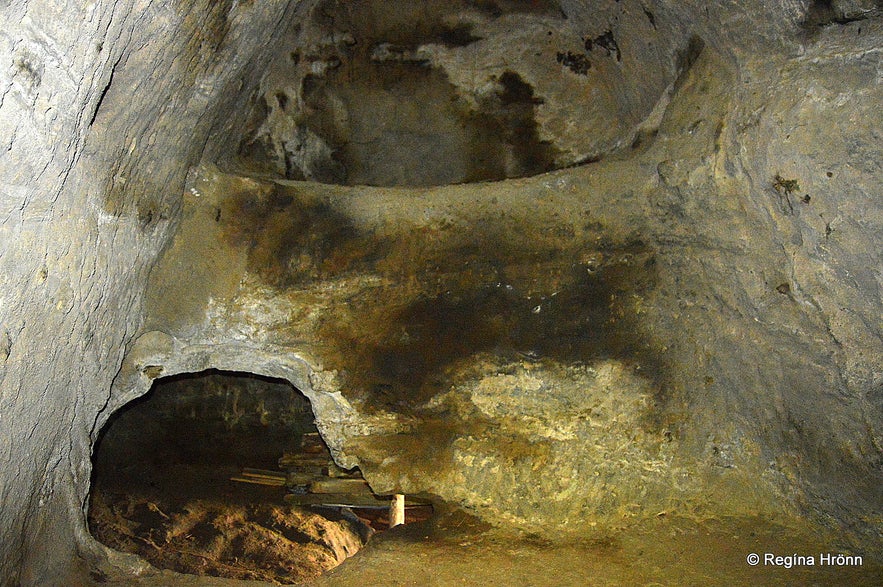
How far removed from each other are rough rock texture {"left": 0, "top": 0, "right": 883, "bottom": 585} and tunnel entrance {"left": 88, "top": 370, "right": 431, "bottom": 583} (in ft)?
5.63

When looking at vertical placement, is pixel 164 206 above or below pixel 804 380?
above

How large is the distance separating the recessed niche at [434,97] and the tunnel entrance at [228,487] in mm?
2195

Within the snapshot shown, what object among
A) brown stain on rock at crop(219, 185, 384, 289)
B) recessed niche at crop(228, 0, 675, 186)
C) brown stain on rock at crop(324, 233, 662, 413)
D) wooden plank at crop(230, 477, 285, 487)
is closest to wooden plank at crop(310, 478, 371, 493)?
wooden plank at crop(230, 477, 285, 487)

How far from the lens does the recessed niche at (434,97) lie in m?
4.19

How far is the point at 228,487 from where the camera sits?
18.9 feet

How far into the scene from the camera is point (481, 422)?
3.56m

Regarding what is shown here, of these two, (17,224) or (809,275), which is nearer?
(17,224)

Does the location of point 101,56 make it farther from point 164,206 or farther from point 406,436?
point 406,436

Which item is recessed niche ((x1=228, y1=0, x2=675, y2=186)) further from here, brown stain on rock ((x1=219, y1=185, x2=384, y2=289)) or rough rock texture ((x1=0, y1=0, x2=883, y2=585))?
brown stain on rock ((x1=219, y1=185, x2=384, y2=289))

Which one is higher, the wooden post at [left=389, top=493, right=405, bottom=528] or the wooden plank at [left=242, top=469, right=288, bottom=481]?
the wooden post at [left=389, top=493, right=405, bottom=528]

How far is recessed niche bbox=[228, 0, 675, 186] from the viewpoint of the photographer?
13.8 ft

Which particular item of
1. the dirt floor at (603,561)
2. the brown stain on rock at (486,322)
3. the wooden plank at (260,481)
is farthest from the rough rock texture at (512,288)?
the wooden plank at (260,481)

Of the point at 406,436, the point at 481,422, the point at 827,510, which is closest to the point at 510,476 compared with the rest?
the point at 481,422

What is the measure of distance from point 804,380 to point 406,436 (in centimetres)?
187
